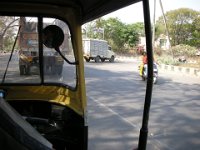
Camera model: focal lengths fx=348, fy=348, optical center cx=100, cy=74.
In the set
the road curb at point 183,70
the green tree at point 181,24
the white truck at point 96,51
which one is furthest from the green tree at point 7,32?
the green tree at point 181,24

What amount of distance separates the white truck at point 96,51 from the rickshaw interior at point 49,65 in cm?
2785

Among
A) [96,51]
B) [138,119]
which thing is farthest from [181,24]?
[138,119]

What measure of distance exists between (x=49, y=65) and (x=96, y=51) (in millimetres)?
28523

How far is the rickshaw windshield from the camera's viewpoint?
341cm

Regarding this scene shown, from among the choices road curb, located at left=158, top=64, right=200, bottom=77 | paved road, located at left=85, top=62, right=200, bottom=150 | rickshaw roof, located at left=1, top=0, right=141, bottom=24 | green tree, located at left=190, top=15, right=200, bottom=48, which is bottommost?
paved road, located at left=85, top=62, right=200, bottom=150

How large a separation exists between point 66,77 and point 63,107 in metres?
0.35

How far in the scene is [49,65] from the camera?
3.58 metres

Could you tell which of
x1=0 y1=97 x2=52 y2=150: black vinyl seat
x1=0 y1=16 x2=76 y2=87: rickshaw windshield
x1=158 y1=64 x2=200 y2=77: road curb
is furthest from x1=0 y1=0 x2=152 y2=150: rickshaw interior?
x1=158 y1=64 x2=200 y2=77: road curb

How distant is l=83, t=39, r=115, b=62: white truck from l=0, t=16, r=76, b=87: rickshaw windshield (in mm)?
27833

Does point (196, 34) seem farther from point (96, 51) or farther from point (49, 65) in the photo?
point (49, 65)

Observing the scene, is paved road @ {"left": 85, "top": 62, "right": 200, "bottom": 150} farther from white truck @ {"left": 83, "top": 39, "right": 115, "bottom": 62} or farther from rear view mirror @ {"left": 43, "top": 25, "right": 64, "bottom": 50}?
white truck @ {"left": 83, "top": 39, "right": 115, "bottom": 62}

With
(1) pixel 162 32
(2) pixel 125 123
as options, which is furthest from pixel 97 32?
(2) pixel 125 123

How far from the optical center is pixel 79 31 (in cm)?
341

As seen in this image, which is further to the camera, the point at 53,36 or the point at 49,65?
A: the point at 49,65
